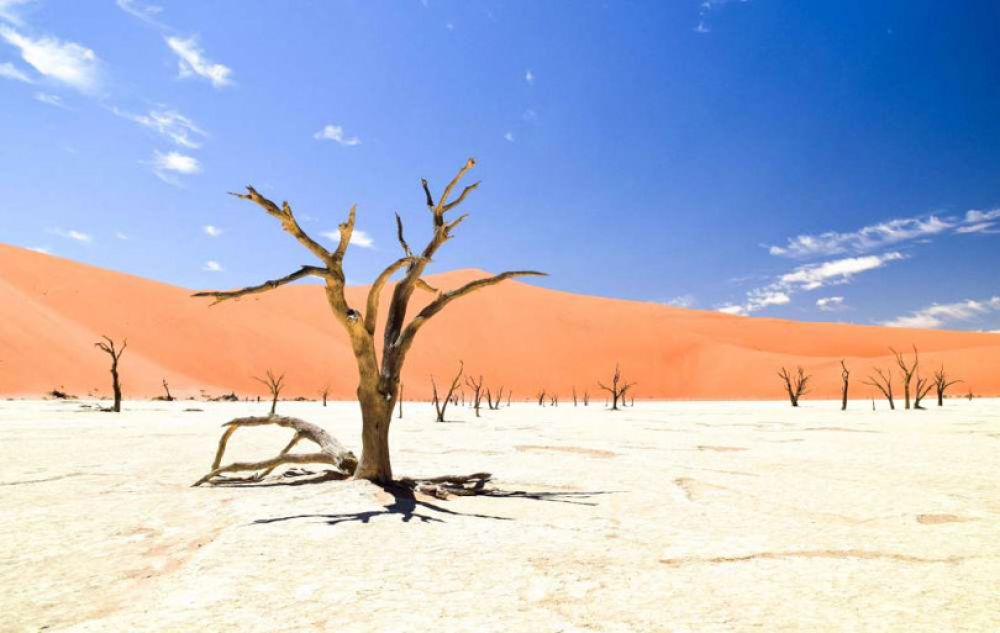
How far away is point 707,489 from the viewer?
5379 millimetres

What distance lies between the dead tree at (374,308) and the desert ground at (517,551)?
44cm

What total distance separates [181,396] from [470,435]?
96.8 ft

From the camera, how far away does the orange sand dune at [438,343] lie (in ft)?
114

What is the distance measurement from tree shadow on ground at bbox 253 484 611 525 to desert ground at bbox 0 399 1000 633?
32 mm

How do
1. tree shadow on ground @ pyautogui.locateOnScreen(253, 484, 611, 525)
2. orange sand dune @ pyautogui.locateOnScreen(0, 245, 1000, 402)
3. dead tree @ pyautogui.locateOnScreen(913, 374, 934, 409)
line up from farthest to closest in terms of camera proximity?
orange sand dune @ pyautogui.locateOnScreen(0, 245, 1000, 402)
dead tree @ pyautogui.locateOnScreen(913, 374, 934, 409)
tree shadow on ground @ pyautogui.locateOnScreen(253, 484, 611, 525)

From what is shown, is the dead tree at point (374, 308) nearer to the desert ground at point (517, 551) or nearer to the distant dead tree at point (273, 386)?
the desert ground at point (517, 551)

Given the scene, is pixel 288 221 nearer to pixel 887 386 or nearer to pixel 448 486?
pixel 448 486

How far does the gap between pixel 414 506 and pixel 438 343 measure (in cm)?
5179

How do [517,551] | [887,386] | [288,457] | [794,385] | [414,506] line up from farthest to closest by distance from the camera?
[794,385], [887,386], [288,457], [414,506], [517,551]

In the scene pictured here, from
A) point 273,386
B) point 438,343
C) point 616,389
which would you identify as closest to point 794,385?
point 616,389

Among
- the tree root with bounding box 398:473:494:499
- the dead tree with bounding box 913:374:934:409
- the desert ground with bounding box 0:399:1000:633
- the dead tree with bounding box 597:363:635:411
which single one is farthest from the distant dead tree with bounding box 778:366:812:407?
the tree root with bounding box 398:473:494:499

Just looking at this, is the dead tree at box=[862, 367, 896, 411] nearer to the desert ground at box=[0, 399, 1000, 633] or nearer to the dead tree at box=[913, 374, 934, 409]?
the dead tree at box=[913, 374, 934, 409]

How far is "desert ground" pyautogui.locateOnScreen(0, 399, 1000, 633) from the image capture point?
7.91 ft

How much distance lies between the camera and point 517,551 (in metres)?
3.36
